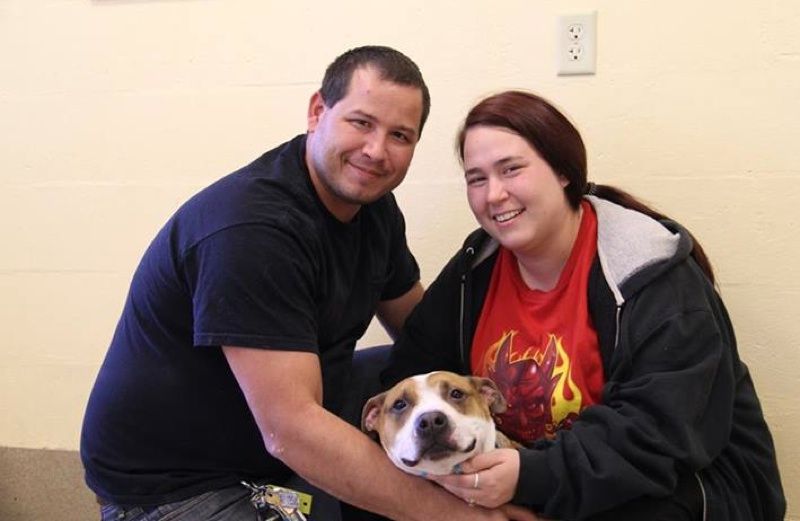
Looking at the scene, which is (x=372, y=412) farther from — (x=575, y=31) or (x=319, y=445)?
(x=575, y=31)

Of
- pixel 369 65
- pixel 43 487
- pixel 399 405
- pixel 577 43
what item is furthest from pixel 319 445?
pixel 43 487

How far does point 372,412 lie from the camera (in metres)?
1.42

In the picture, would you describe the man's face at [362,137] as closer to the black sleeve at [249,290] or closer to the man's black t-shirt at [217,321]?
the man's black t-shirt at [217,321]

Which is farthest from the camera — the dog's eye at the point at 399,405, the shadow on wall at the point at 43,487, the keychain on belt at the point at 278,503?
the shadow on wall at the point at 43,487

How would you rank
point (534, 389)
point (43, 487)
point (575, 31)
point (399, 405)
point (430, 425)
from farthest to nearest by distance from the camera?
point (43, 487) < point (575, 31) < point (534, 389) < point (399, 405) < point (430, 425)

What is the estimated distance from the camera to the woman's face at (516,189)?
141 cm

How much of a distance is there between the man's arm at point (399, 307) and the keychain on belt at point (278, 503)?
496 mm

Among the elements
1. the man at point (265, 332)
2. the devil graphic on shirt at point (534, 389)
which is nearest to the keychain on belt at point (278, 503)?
the man at point (265, 332)

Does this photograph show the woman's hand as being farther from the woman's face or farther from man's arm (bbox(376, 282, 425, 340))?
man's arm (bbox(376, 282, 425, 340))

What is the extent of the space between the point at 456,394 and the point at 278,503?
0.46 m

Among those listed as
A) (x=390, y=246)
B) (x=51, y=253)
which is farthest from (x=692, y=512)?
(x=51, y=253)

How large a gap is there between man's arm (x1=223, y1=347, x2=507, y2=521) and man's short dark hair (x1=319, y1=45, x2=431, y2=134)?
523 millimetres

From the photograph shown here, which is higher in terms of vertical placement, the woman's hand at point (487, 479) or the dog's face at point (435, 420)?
the dog's face at point (435, 420)

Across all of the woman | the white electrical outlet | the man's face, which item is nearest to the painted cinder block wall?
the white electrical outlet
